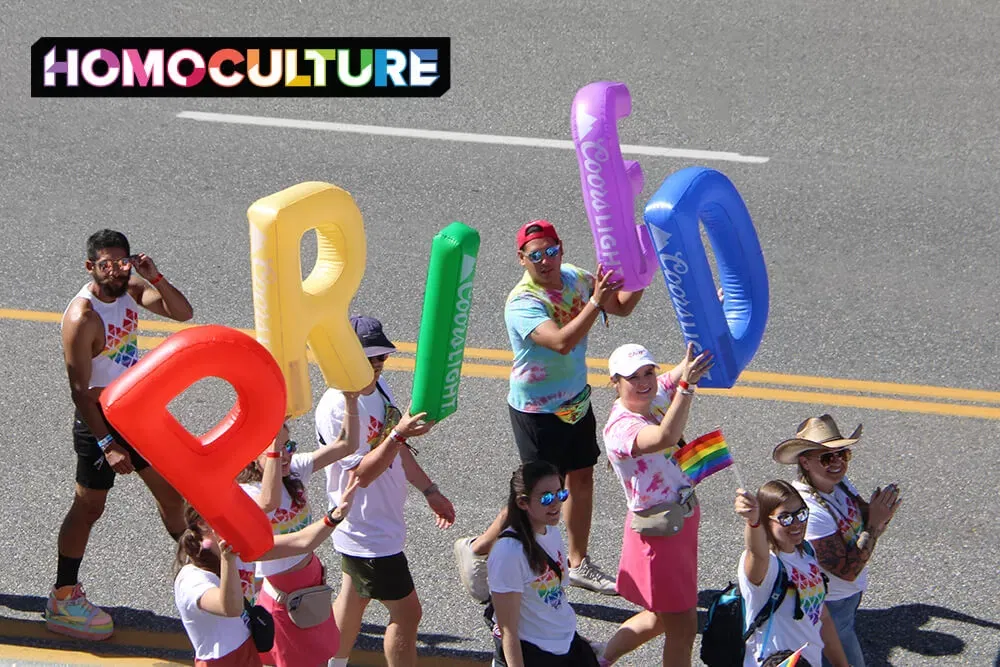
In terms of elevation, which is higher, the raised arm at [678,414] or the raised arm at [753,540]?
the raised arm at [678,414]

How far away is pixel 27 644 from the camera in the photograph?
7258 millimetres

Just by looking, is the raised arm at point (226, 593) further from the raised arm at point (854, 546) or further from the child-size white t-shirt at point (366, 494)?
the raised arm at point (854, 546)

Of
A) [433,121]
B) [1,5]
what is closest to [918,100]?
[433,121]

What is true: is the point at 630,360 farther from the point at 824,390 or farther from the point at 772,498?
the point at 824,390

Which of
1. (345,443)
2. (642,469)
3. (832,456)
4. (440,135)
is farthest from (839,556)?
(440,135)

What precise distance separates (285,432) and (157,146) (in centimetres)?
614

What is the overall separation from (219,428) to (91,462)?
2.08 m

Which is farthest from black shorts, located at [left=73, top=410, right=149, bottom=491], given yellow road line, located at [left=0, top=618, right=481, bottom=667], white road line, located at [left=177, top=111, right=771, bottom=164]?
white road line, located at [left=177, top=111, right=771, bottom=164]

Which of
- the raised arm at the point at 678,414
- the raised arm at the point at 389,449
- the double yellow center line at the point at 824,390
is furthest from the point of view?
the double yellow center line at the point at 824,390

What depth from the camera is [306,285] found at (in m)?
6.13

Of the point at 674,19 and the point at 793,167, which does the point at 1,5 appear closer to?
the point at 674,19

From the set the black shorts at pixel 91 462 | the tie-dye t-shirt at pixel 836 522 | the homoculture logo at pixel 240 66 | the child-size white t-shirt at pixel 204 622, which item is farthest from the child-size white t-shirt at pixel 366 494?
the homoculture logo at pixel 240 66

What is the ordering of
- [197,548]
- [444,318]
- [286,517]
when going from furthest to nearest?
[286,517] < [444,318] < [197,548]

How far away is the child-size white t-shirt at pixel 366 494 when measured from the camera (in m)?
6.71
